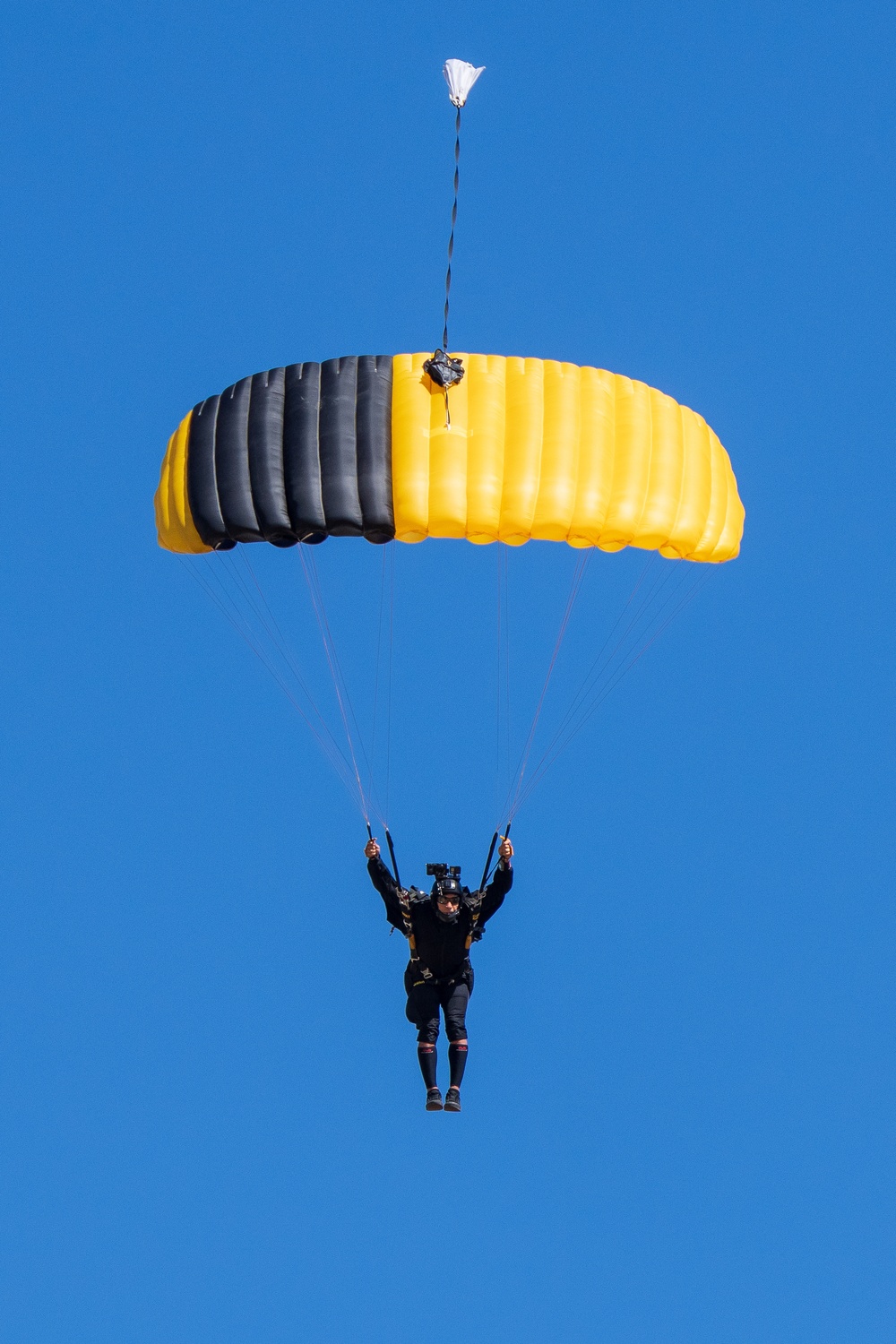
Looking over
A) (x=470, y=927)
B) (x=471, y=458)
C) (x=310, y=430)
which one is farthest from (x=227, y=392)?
(x=470, y=927)

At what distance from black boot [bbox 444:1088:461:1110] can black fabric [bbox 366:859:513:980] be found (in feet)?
3.51

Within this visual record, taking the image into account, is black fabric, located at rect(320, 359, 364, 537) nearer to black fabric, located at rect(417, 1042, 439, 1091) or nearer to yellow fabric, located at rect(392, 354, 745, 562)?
yellow fabric, located at rect(392, 354, 745, 562)

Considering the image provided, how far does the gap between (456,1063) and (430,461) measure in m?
5.69

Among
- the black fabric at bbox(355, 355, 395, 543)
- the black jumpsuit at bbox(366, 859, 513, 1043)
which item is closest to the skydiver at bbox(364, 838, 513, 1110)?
the black jumpsuit at bbox(366, 859, 513, 1043)

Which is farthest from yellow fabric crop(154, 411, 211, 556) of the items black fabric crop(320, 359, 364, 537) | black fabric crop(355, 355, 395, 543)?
black fabric crop(355, 355, 395, 543)

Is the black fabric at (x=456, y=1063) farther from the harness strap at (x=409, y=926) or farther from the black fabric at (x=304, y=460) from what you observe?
the black fabric at (x=304, y=460)

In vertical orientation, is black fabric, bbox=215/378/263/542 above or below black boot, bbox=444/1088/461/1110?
above

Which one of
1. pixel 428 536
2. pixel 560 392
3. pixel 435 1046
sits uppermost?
pixel 560 392

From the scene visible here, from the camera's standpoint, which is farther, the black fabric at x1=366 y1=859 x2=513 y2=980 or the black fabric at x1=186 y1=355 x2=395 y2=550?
the black fabric at x1=366 y1=859 x2=513 y2=980

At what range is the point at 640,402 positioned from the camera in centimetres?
2134

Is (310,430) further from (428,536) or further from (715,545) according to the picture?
(715,545)

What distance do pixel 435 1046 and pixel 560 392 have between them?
6389 millimetres

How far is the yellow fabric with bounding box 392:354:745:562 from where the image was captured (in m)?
20.4

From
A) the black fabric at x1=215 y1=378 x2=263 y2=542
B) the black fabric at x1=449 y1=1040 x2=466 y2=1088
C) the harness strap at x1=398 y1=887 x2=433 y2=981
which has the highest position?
the black fabric at x1=215 y1=378 x2=263 y2=542
